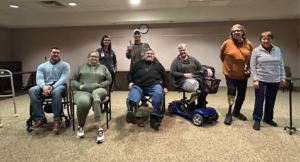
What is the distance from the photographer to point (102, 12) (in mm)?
5844

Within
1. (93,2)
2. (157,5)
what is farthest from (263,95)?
(93,2)

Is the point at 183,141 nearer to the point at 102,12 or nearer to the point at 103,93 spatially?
the point at 103,93

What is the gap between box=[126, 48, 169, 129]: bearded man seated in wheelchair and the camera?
2545 mm

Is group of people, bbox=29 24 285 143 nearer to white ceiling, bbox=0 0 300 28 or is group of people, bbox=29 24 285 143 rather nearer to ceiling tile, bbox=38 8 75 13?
white ceiling, bbox=0 0 300 28

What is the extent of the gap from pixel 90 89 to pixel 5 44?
6.25 m

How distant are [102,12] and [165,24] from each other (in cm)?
210

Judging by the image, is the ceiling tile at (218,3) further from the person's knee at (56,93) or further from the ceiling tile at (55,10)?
the person's knee at (56,93)

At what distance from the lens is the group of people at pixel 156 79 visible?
8.08 ft

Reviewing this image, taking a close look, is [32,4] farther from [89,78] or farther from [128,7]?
[89,78]

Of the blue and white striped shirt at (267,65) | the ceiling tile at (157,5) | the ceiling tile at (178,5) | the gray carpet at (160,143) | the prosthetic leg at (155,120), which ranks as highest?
the ceiling tile at (178,5)

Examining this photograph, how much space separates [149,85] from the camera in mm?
2754

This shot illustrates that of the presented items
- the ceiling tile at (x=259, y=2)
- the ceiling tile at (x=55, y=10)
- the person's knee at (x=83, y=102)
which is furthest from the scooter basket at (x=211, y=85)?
the ceiling tile at (x=55, y=10)

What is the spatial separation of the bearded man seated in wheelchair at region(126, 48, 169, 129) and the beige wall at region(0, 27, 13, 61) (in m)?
6.28

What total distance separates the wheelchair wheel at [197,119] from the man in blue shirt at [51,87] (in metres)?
1.93
